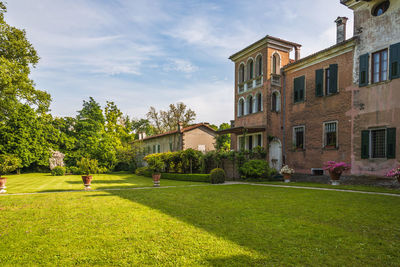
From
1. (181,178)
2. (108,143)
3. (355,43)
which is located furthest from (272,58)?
(108,143)

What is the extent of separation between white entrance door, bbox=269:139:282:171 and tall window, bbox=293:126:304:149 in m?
1.38

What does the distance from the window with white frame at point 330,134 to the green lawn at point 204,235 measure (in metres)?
9.61

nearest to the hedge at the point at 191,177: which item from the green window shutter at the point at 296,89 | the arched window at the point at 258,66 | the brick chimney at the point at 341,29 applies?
the green window shutter at the point at 296,89

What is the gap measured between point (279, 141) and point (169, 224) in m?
16.4

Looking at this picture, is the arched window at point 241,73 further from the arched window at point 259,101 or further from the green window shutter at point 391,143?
the green window shutter at point 391,143

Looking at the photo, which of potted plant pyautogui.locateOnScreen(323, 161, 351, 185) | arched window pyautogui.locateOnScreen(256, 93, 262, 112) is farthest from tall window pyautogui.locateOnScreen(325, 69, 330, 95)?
arched window pyautogui.locateOnScreen(256, 93, 262, 112)

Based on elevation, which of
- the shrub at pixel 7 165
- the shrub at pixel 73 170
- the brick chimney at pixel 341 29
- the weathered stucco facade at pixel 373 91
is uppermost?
the brick chimney at pixel 341 29

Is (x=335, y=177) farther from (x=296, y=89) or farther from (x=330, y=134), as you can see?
(x=296, y=89)

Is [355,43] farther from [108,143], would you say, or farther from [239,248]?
[108,143]

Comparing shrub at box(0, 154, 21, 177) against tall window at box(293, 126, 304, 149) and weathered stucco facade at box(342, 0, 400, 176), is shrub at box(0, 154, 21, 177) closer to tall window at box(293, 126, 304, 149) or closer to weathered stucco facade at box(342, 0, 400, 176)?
tall window at box(293, 126, 304, 149)

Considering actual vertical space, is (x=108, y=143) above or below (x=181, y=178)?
above

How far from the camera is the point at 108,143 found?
1394 inches

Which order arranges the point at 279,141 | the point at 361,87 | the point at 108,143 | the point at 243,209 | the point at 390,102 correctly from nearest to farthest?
the point at 243,209, the point at 390,102, the point at 361,87, the point at 279,141, the point at 108,143

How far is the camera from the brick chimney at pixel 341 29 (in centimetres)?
1736
